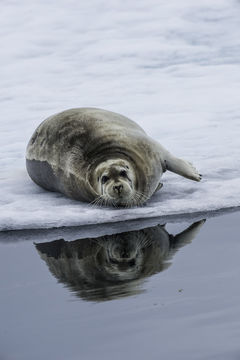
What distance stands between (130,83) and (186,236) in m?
7.20

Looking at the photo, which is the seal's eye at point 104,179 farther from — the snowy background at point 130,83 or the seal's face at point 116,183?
the snowy background at point 130,83

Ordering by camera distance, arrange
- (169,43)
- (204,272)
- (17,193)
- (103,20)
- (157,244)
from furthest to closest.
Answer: (103,20), (169,43), (17,193), (157,244), (204,272)

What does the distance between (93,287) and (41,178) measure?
7.96 ft

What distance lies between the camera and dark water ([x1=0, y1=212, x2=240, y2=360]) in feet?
8.38

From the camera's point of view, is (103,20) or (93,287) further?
(103,20)

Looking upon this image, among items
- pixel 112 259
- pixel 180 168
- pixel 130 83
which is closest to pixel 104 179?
pixel 180 168

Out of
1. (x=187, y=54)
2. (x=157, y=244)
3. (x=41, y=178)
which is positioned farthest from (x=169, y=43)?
(x=157, y=244)

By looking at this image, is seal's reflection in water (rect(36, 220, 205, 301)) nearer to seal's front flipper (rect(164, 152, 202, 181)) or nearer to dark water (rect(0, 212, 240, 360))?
dark water (rect(0, 212, 240, 360))

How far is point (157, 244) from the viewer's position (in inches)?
152

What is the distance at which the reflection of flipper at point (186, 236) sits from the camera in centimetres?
381

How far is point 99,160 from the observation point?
5086 millimetres

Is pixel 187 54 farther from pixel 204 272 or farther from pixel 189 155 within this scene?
pixel 204 272

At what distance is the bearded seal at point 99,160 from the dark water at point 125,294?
2.28 feet

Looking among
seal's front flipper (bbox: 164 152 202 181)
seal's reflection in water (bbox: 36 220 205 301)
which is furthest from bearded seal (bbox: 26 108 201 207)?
seal's reflection in water (bbox: 36 220 205 301)
